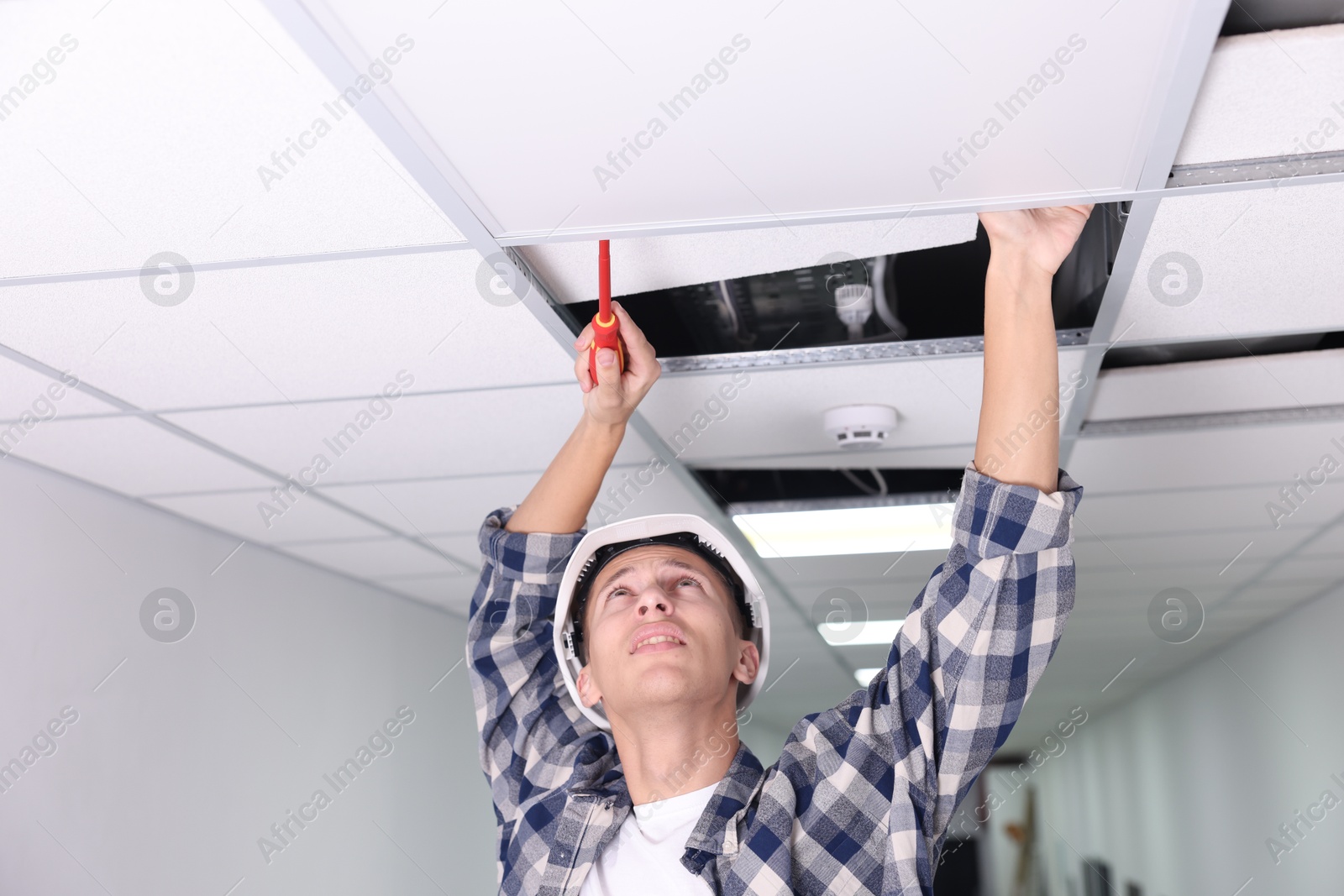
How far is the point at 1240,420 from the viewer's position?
2.27 meters

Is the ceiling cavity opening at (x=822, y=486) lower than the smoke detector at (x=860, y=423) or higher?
higher

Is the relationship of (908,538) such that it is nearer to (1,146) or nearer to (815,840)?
(815,840)

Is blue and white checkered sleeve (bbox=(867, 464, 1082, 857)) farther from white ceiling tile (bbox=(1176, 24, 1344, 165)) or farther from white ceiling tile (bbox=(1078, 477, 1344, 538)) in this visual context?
white ceiling tile (bbox=(1078, 477, 1344, 538))

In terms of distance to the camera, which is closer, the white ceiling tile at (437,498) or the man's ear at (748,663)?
the man's ear at (748,663)

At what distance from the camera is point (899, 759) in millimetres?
1483

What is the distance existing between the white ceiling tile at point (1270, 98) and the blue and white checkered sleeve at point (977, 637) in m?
0.47

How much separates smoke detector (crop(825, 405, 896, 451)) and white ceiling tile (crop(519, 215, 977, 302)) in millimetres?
626

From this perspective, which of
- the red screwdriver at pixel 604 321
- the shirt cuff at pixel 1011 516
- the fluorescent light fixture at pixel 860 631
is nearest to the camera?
the shirt cuff at pixel 1011 516

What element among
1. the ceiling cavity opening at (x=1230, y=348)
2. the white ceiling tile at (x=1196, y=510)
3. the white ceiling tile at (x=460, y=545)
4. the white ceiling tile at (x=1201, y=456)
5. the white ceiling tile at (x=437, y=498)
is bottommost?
the white ceiling tile at (x=437, y=498)

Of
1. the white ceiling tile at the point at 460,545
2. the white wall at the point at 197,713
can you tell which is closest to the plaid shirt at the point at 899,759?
the white wall at the point at 197,713

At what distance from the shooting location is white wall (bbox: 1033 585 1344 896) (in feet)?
13.9

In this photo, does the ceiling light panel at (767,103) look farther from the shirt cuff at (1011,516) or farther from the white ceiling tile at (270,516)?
the white ceiling tile at (270,516)

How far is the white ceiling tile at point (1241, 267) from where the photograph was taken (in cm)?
140

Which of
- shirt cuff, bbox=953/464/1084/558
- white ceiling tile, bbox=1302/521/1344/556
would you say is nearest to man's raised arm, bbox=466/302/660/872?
shirt cuff, bbox=953/464/1084/558
